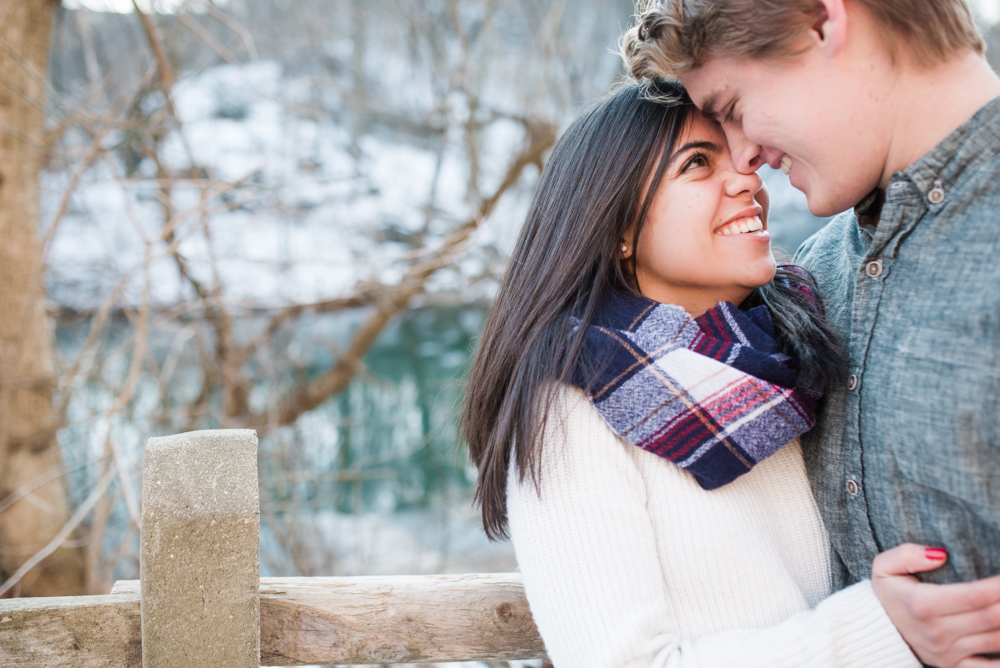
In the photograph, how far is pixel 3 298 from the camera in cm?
263

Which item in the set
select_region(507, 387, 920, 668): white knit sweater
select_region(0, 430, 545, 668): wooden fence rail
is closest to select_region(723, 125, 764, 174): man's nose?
select_region(507, 387, 920, 668): white knit sweater

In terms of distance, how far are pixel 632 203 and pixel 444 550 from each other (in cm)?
442

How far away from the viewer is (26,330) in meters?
2.73

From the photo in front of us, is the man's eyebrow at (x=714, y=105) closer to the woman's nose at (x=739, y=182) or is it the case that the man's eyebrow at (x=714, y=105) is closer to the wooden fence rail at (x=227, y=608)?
the woman's nose at (x=739, y=182)

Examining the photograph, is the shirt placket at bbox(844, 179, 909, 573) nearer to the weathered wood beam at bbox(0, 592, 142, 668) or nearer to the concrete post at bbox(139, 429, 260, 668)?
the concrete post at bbox(139, 429, 260, 668)

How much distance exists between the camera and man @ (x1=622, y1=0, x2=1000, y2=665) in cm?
91

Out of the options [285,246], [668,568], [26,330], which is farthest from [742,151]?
[285,246]

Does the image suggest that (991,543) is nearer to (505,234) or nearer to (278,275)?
(278,275)

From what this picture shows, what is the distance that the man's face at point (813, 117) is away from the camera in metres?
1.07

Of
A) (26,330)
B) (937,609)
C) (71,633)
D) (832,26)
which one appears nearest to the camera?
(937,609)

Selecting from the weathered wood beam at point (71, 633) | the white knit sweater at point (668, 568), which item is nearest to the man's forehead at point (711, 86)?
the white knit sweater at point (668, 568)

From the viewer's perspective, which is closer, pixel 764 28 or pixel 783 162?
pixel 764 28

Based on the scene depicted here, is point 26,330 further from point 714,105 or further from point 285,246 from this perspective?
point 714,105

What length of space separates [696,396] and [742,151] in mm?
479
